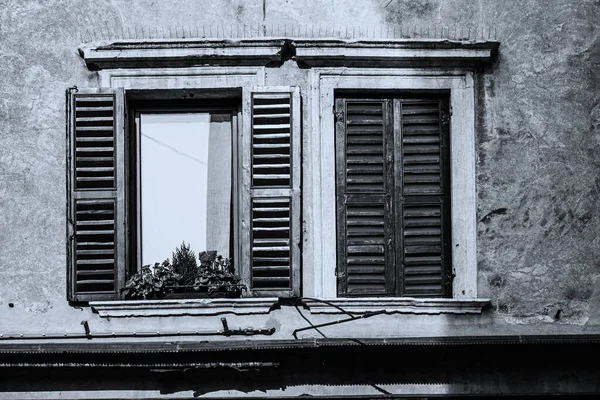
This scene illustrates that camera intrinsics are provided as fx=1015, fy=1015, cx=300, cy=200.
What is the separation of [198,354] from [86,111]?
2.17 meters

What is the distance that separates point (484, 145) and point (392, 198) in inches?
34.6

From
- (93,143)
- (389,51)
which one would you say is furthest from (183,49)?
(389,51)

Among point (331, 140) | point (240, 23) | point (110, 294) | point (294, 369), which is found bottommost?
point (294, 369)

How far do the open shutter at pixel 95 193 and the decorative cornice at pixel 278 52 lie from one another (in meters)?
0.34

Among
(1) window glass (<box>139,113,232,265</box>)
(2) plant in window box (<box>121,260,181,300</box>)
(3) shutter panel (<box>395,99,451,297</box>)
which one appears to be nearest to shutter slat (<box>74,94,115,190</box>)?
(1) window glass (<box>139,113,232,265</box>)

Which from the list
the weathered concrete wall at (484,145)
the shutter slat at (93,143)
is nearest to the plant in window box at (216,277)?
the weathered concrete wall at (484,145)

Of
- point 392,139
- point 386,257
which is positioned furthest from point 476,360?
point 392,139

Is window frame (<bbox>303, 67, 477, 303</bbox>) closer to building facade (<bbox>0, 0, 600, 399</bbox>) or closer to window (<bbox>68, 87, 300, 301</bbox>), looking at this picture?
building facade (<bbox>0, 0, 600, 399</bbox>)

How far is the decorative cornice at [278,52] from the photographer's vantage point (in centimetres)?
831

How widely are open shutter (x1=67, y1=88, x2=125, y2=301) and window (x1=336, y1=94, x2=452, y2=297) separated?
1823 millimetres

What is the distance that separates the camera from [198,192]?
8.59 m

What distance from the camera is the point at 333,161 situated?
840 centimetres

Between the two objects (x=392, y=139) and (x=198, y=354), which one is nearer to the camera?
(x=198, y=354)

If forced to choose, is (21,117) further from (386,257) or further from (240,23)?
(386,257)
